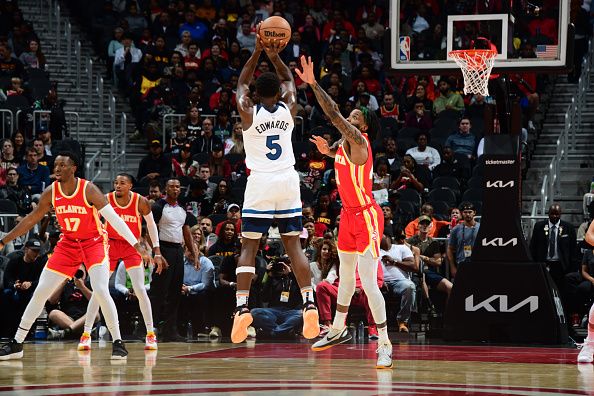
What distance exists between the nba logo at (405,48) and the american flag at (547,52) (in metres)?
1.66

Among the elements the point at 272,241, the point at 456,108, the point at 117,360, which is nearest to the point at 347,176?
the point at 117,360

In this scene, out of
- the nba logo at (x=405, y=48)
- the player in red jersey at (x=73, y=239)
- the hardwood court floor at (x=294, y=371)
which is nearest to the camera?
the hardwood court floor at (x=294, y=371)

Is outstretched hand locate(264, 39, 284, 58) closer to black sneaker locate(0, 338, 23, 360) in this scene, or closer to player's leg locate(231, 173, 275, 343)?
player's leg locate(231, 173, 275, 343)

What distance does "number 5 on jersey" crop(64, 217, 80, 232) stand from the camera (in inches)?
427

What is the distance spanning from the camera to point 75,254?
35.8 feet

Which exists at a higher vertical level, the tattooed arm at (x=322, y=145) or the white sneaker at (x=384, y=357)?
the tattooed arm at (x=322, y=145)

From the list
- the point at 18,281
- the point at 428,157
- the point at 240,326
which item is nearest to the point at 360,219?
the point at 240,326

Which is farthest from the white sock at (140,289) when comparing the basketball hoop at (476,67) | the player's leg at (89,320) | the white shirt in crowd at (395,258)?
the basketball hoop at (476,67)

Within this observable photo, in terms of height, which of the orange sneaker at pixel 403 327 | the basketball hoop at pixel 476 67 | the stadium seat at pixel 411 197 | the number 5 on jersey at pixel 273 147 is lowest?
the orange sneaker at pixel 403 327

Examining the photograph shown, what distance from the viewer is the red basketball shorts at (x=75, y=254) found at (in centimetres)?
1084

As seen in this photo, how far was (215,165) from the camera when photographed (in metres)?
18.7

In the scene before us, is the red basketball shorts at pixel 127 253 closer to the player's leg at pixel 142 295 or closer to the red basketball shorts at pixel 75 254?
the player's leg at pixel 142 295

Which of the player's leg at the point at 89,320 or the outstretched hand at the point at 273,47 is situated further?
the player's leg at the point at 89,320

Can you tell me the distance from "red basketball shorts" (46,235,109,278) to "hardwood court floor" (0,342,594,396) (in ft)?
2.97
